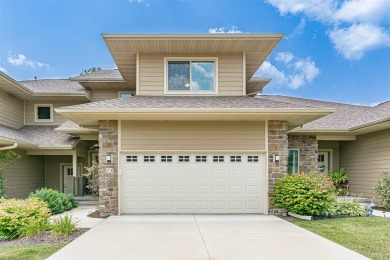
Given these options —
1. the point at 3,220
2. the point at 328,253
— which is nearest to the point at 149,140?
the point at 3,220

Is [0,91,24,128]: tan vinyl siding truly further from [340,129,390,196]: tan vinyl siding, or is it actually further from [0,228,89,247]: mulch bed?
[340,129,390,196]: tan vinyl siding

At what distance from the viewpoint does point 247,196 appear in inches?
373

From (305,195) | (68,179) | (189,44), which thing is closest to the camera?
(305,195)

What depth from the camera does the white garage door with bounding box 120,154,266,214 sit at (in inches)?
372

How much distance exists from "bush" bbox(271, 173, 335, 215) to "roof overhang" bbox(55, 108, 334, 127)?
188cm

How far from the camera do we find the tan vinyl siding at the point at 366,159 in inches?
449

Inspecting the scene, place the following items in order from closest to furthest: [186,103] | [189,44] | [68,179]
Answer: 1. [186,103]
2. [189,44]
3. [68,179]

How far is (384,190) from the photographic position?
10750 mm

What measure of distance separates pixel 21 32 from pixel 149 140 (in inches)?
1513

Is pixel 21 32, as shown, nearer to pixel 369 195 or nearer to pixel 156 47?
pixel 156 47

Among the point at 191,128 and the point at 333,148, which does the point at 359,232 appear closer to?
the point at 191,128

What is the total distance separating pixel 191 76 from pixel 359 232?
21.3ft

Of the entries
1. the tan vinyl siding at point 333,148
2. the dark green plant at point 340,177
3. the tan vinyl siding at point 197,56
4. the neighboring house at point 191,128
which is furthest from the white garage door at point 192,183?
the tan vinyl siding at point 333,148

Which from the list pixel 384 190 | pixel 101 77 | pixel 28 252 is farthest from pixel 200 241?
pixel 101 77
